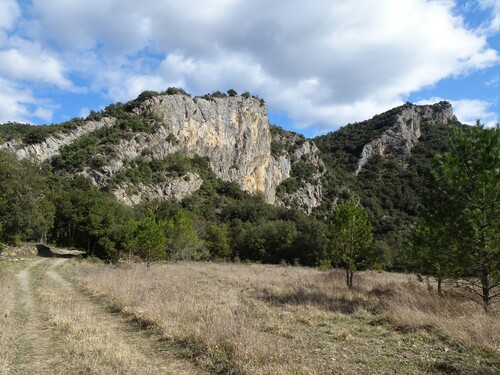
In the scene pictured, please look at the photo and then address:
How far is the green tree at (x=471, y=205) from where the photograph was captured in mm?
12188

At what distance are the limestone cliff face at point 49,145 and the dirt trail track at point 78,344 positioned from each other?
66.6m

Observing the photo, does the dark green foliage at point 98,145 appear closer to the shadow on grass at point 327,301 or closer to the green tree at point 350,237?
the green tree at point 350,237

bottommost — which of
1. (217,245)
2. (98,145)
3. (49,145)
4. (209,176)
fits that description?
(217,245)

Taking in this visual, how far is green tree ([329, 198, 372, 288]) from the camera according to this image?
2103 centimetres

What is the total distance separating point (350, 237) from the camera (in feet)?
70.1

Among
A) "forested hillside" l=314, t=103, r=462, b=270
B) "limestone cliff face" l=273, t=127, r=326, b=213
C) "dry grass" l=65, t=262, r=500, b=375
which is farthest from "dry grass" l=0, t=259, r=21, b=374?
"limestone cliff face" l=273, t=127, r=326, b=213

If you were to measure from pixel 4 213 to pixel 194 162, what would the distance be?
246 feet

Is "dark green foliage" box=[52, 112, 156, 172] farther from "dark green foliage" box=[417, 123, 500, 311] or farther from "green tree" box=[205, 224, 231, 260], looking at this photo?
"dark green foliage" box=[417, 123, 500, 311]

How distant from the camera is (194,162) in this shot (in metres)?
107

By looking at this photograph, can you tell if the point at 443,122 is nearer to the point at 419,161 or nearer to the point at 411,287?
the point at 419,161

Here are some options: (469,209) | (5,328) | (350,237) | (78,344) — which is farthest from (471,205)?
(5,328)

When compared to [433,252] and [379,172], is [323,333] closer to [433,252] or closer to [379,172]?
[433,252]

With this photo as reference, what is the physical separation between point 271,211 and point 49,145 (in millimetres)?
53599

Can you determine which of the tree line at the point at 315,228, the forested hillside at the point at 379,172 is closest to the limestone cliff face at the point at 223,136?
the tree line at the point at 315,228
